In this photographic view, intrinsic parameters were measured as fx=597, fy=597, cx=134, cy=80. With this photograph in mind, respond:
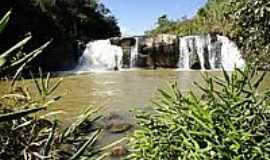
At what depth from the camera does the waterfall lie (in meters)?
25.5

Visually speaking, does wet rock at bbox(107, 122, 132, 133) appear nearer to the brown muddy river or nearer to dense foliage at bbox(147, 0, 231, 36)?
the brown muddy river

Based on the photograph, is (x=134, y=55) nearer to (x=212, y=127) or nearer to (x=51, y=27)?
(x=51, y=27)

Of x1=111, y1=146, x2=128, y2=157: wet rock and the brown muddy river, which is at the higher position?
the brown muddy river

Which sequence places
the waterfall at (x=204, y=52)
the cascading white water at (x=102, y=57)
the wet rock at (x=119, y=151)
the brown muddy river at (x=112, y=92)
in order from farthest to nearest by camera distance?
the cascading white water at (x=102, y=57), the waterfall at (x=204, y=52), the brown muddy river at (x=112, y=92), the wet rock at (x=119, y=151)

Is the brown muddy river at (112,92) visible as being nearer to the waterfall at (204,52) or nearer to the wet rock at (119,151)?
the wet rock at (119,151)

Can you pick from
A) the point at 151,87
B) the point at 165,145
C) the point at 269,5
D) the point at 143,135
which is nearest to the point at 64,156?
the point at 165,145

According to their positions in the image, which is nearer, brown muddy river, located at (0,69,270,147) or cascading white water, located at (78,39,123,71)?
brown muddy river, located at (0,69,270,147)

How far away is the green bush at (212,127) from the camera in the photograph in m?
3.42

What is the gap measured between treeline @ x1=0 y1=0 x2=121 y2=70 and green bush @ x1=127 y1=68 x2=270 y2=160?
1863 cm

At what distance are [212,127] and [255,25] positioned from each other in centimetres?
151

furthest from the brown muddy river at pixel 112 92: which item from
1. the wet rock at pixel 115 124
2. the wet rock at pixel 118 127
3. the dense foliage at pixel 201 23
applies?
the dense foliage at pixel 201 23

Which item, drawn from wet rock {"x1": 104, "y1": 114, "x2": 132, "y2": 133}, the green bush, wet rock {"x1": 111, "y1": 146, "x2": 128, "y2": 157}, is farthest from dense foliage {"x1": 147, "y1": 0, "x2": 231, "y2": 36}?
the green bush

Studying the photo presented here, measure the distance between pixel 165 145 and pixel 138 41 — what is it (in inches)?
873

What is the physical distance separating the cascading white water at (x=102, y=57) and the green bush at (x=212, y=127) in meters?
22.0
